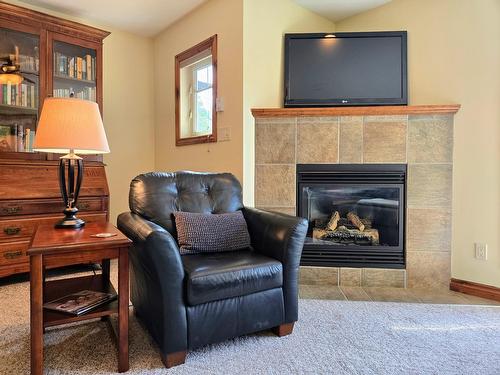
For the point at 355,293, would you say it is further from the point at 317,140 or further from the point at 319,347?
the point at 317,140

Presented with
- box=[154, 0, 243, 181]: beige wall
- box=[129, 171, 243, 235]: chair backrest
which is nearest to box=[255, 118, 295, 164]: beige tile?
box=[154, 0, 243, 181]: beige wall

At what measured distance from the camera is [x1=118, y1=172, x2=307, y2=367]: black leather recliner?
1531mm

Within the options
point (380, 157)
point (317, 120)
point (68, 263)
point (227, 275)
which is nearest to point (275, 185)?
point (317, 120)

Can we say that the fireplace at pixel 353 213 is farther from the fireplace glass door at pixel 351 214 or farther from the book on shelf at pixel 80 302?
the book on shelf at pixel 80 302

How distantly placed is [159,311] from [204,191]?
89cm

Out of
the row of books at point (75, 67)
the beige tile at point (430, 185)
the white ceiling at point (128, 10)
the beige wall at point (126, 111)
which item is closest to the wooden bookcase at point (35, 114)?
the row of books at point (75, 67)

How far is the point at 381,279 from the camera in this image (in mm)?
2762

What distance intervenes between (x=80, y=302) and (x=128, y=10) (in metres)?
2.74

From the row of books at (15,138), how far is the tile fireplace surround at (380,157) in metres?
1.89

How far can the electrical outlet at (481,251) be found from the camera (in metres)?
2.55

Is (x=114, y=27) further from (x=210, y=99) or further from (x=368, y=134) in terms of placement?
(x=368, y=134)

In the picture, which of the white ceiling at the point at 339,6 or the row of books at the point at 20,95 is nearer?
the row of books at the point at 20,95

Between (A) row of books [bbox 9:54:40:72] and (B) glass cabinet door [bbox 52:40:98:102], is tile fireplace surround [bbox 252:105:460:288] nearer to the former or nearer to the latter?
(B) glass cabinet door [bbox 52:40:98:102]

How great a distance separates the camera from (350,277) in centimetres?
279
